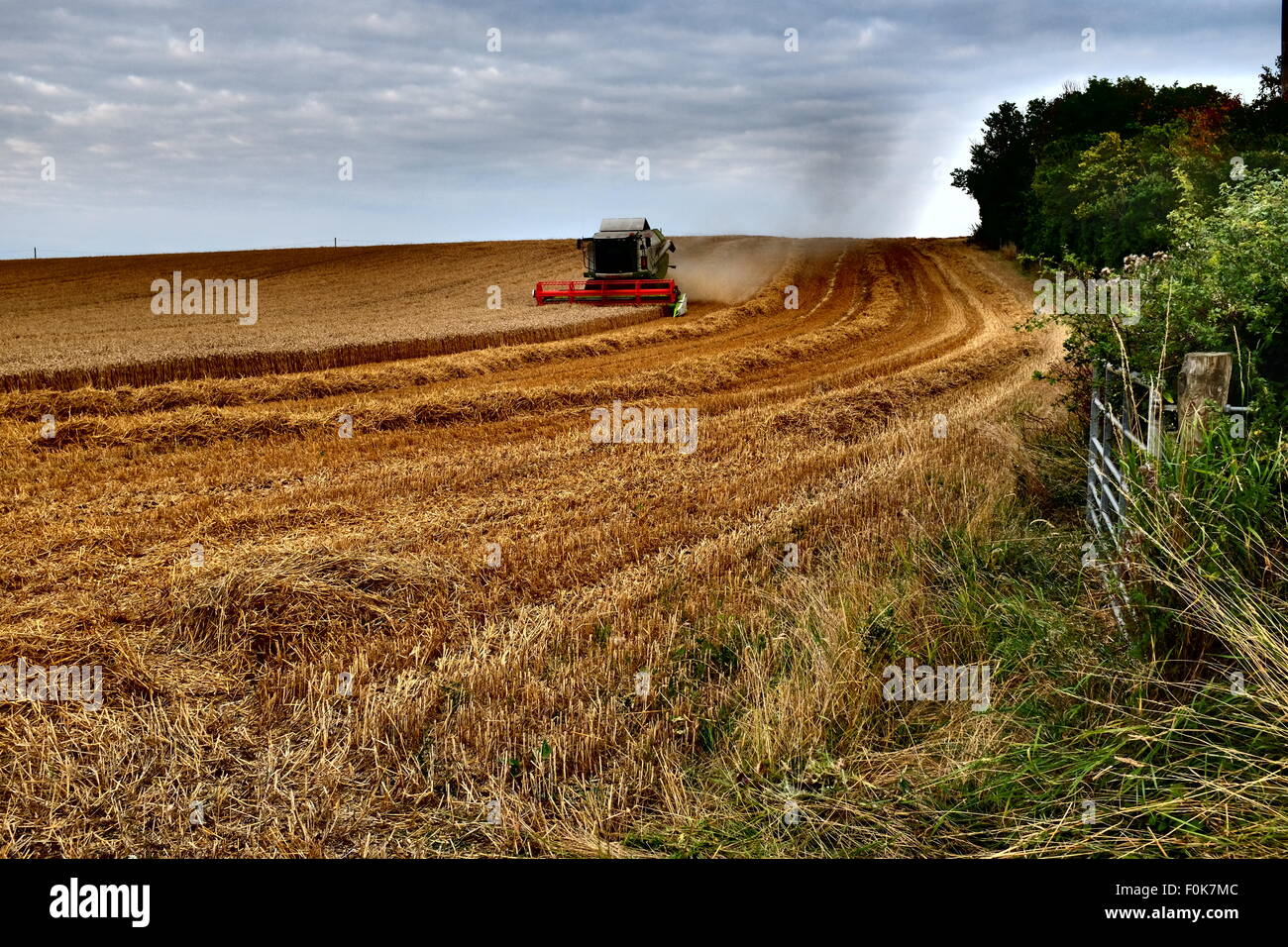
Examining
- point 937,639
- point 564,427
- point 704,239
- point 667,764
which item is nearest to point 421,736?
point 667,764

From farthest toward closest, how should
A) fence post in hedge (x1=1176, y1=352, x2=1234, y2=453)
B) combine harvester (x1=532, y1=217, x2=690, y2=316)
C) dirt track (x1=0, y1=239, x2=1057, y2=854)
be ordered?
combine harvester (x1=532, y1=217, x2=690, y2=316)
fence post in hedge (x1=1176, y1=352, x2=1234, y2=453)
dirt track (x1=0, y1=239, x2=1057, y2=854)

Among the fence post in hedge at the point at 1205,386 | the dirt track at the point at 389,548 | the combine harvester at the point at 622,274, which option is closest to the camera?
the dirt track at the point at 389,548

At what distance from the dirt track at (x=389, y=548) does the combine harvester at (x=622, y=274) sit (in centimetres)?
1103

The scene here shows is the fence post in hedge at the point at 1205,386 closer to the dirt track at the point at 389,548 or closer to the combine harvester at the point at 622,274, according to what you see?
the dirt track at the point at 389,548

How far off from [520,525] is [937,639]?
4235 mm

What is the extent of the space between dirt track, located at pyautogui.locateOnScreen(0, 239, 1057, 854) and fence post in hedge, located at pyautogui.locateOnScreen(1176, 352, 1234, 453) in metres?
3.31

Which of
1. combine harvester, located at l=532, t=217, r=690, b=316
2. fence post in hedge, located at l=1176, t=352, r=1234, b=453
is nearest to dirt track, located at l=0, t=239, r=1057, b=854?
fence post in hedge, located at l=1176, t=352, r=1234, b=453

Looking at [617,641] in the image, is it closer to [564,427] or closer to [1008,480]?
[1008,480]

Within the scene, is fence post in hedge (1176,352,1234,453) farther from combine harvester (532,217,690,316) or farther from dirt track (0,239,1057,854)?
combine harvester (532,217,690,316)

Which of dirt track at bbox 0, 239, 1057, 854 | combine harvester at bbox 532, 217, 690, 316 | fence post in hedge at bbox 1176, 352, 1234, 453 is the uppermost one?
combine harvester at bbox 532, 217, 690, 316

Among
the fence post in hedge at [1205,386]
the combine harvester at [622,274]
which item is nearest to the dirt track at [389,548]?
the fence post in hedge at [1205,386]

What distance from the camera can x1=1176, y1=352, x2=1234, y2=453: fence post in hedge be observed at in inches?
207

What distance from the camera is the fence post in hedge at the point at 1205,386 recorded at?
525 centimetres

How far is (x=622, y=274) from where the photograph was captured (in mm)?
30562
